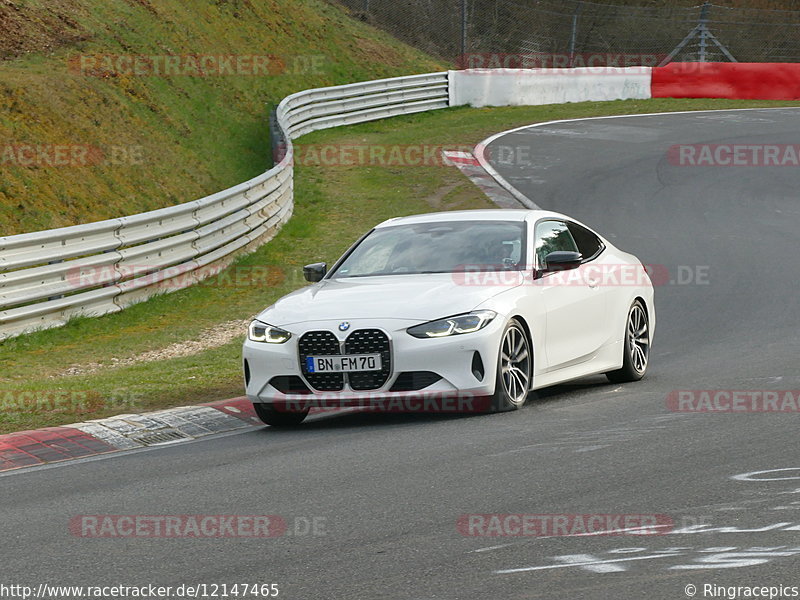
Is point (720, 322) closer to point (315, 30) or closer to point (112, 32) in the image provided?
point (112, 32)

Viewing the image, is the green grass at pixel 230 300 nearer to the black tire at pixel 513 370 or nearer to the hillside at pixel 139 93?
the hillside at pixel 139 93

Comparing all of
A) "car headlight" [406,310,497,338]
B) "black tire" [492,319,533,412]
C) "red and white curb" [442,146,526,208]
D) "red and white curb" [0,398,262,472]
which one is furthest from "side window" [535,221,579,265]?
"red and white curb" [442,146,526,208]

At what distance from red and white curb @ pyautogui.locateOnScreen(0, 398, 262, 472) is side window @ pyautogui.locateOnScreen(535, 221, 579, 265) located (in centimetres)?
256

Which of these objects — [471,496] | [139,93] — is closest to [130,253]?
[471,496]

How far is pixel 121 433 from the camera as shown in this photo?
29.2 ft

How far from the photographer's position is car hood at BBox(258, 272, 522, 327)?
883 centimetres

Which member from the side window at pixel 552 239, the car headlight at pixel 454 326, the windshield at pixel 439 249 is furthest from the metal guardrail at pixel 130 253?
the car headlight at pixel 454 326

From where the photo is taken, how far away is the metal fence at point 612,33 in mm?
40062

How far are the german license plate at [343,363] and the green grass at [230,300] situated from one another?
1.66 meters

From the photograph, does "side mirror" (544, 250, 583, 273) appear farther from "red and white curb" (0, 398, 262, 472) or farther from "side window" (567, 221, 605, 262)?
"red and white curb" (0, 398, 262, 472)

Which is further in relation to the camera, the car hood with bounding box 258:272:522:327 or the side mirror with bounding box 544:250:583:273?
the side mirror with bounding box 544:250:583:273

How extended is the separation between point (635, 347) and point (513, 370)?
2123mm

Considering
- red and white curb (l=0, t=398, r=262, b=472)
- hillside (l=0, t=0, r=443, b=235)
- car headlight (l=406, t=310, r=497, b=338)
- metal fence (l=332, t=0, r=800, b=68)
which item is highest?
metal fence (l=332, t=0, r=800, b=68)

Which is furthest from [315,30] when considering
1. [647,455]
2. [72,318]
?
[647,455]
